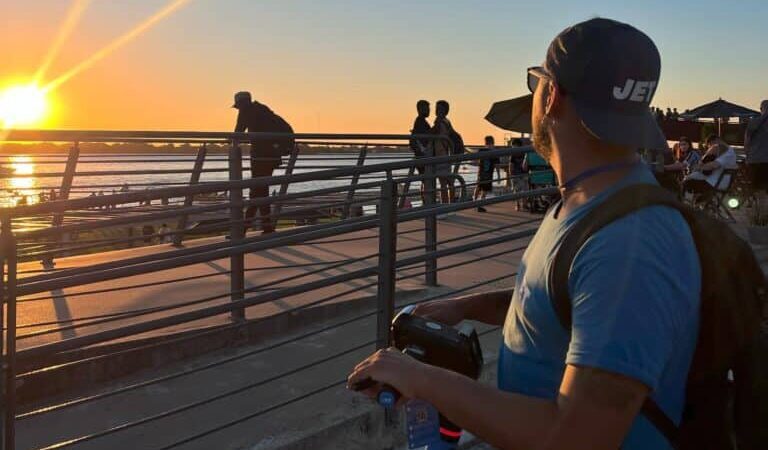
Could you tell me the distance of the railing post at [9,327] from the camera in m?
2.64

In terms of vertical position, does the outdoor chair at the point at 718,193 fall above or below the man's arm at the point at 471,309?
below

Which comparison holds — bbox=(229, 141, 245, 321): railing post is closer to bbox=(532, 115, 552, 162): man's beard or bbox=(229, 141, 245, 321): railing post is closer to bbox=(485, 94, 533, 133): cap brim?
bbox=(485, 94, 533, 133): cap brim

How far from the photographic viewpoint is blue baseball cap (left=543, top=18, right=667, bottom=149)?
4.45 feet

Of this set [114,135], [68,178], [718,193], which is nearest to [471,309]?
[114,135]

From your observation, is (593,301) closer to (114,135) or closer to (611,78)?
(611,78)

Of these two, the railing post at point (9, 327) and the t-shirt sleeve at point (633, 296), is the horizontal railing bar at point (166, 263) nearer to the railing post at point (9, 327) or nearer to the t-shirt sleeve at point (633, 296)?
the railing post at point (9, 327)

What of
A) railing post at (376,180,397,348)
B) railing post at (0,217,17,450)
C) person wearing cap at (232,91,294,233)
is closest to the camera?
railing post at (0,217,17,450)

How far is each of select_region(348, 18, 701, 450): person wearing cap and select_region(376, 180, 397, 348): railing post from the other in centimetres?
239

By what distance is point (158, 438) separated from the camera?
3.67 metres

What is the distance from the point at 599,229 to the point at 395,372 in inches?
18.1

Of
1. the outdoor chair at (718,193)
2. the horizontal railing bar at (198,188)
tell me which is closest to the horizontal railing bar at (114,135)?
the horizontal railing bar at (198,188)

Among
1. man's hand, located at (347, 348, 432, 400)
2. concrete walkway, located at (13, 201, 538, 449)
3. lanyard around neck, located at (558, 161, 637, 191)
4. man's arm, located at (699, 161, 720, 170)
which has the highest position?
lanyard around neck, located at (558, 161, 637, 191)

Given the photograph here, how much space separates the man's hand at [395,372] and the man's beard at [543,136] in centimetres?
49

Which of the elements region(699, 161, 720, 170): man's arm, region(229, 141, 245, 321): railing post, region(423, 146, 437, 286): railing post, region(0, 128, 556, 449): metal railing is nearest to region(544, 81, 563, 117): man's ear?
region(0, 128, 556, 449): metal railing
